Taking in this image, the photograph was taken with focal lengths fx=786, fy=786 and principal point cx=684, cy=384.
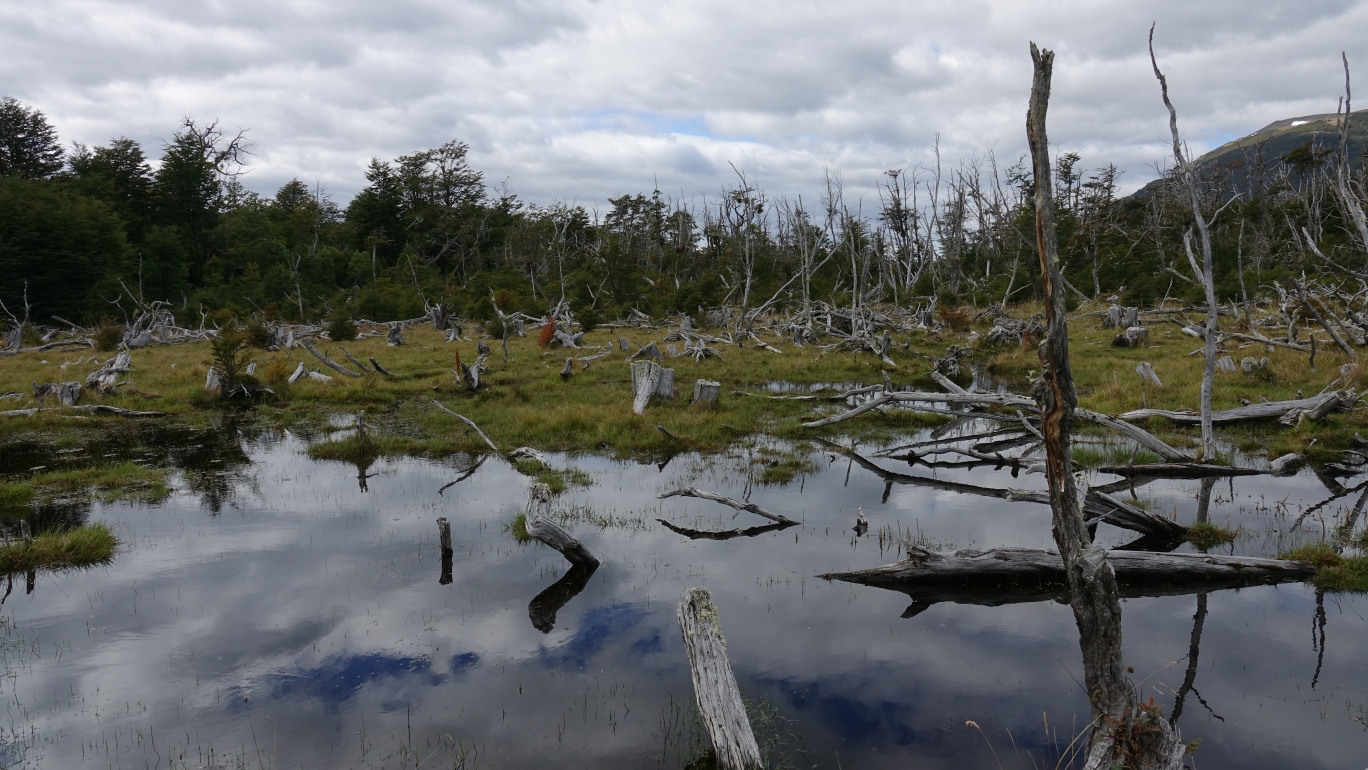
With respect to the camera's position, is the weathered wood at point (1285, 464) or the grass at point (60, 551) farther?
the weathered wood at point (1285, 464)

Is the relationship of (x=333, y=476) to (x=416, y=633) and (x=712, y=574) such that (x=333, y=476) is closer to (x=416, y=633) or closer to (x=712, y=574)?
(x=416, y=633)

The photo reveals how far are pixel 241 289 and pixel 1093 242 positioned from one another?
5165cm

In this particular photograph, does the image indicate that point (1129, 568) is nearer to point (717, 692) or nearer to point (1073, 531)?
point (1073, 531)

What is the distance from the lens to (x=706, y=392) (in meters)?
18.4

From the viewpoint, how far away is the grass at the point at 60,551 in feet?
30.4

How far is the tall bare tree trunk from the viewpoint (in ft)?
16.5

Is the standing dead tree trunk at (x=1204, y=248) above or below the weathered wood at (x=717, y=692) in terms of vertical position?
above

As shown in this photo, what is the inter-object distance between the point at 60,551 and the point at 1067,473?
1109 cm

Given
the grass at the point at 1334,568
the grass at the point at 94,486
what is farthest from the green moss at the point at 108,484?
the grass at the point at 1334,568

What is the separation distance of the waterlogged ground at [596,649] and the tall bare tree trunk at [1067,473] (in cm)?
99

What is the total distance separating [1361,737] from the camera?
19.2 ft

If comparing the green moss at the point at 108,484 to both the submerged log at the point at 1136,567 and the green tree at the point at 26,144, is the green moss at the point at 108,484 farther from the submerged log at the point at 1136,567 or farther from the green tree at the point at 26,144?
the green tree at the point at 26,144

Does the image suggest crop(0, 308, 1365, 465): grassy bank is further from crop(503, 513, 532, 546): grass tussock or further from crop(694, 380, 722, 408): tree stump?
crop(503, 513, 532, 546): grass tussock

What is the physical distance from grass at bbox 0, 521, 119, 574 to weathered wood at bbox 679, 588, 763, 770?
8058mm
